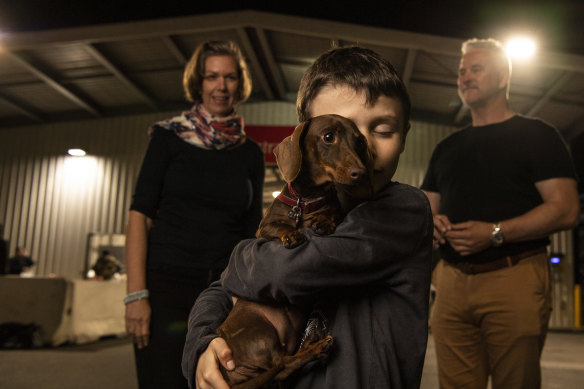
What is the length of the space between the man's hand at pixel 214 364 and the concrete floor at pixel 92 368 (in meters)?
4.22

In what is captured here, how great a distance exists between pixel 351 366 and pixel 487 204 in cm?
155

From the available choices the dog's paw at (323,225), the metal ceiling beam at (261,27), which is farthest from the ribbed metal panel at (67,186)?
the dog's paw at (323,225)

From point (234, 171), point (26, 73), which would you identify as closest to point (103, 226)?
point (26, 73)

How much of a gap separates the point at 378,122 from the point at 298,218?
297 millimetres

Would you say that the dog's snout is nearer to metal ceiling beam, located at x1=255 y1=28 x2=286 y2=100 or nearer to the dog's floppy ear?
the dog's floppy ear

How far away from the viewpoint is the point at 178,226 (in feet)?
6.66

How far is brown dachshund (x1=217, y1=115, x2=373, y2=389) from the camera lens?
106 centimetres

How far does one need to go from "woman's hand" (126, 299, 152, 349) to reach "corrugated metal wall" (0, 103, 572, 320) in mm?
12643

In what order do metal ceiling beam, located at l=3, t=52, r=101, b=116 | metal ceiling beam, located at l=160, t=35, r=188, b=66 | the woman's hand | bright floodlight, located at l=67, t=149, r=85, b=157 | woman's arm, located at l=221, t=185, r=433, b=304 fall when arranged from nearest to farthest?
woman's arm, located at l=221, t=185, r=433, b=304, the woman's hand, metal ceiling beam, located at l=160, t=35, r=188, b=66, metal ceiling beam, located at l=3, t=52, r=101, b=116, bright floodlight, located at l=67, t=149, r=85, b=157

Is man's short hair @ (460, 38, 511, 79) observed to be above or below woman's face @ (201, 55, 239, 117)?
above

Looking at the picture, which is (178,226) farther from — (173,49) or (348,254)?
(173,49)

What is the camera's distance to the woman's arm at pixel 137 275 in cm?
195

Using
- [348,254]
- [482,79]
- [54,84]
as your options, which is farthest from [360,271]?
[54,84]

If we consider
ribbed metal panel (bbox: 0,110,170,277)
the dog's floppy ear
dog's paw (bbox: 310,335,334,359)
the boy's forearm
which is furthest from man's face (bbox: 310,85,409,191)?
ribbed metal panel (bbox: 0,110,170,277)
